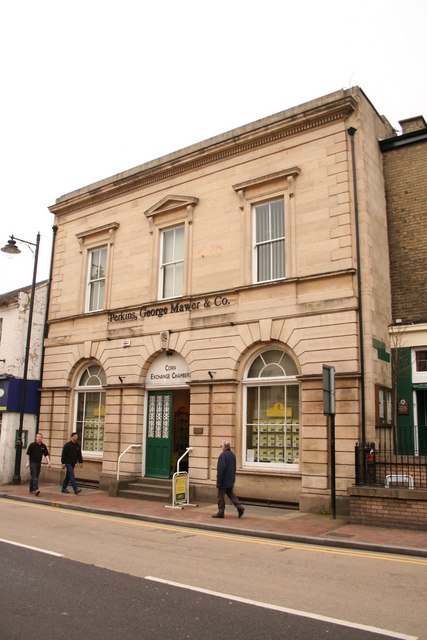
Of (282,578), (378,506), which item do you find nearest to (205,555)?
(282,578)

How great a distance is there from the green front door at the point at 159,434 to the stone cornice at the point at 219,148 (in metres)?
7.15

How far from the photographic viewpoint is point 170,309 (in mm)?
17359

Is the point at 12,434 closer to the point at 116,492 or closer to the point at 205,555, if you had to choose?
the point at 116,492

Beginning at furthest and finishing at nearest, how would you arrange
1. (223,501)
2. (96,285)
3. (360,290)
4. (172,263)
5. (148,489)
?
(96,285), (172,263), (148,489), (360,290), (223,501)

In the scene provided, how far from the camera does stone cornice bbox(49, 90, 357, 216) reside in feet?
49.2

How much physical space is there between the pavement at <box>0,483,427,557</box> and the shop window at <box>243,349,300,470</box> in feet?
4.36

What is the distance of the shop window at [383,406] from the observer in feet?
43.9

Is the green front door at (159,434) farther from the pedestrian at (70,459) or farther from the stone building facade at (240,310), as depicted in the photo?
the pedestrian at (70,459)

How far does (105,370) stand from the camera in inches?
739

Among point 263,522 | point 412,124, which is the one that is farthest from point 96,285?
point 412,124

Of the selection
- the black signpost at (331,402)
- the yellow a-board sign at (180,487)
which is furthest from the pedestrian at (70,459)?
the black signpost at (331,402)

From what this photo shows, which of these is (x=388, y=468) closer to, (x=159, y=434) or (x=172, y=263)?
(x=159, y=434)

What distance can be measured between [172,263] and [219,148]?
378 cm

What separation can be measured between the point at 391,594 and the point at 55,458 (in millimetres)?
15328
